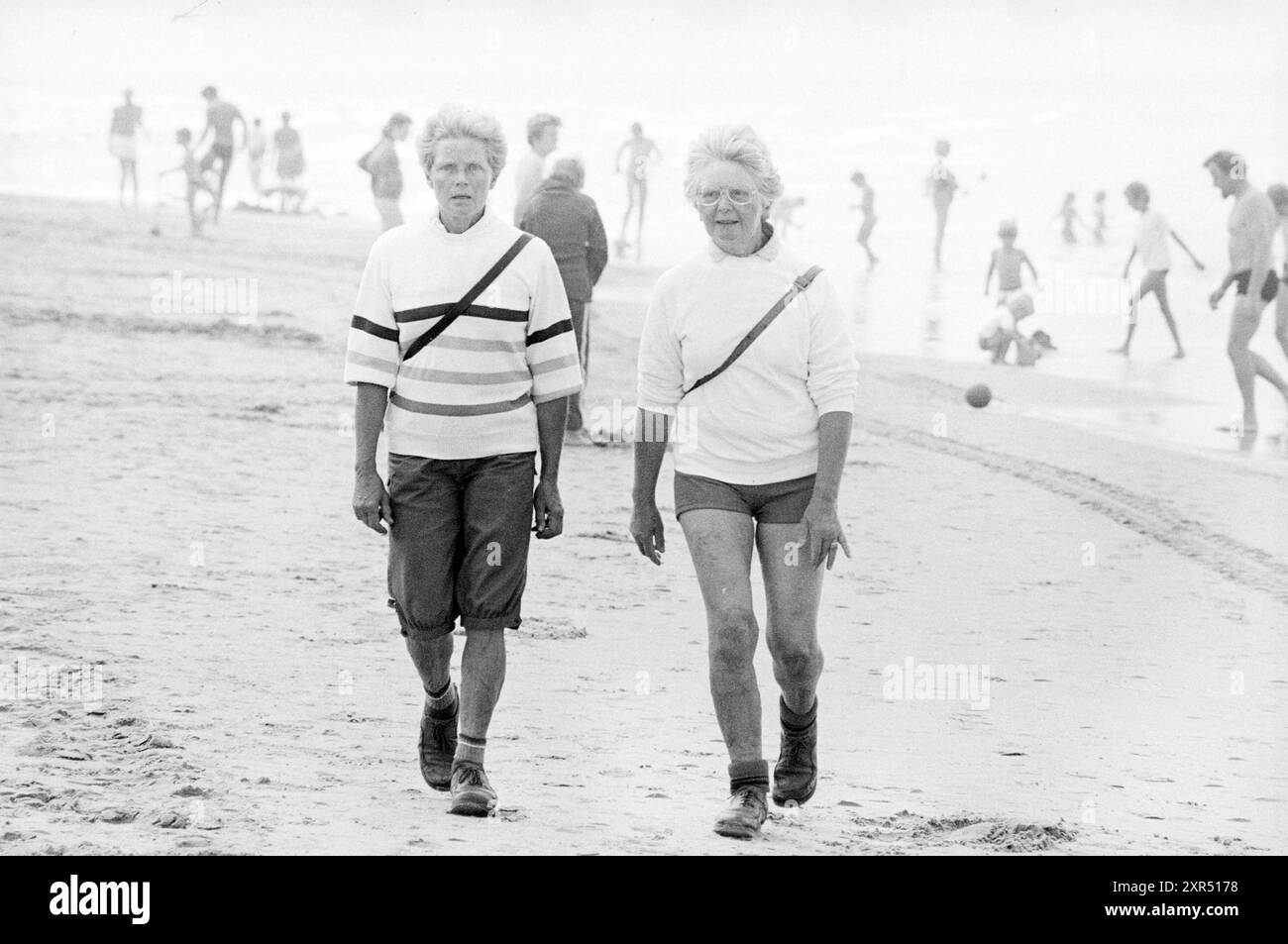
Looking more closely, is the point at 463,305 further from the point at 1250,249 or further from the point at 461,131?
the point at 1250,249

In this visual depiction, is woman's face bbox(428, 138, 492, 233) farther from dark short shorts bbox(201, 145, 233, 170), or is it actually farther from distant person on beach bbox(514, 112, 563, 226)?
dark short shorts bbox(201, 145, 233, 170)

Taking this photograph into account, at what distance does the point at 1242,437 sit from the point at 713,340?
364 inches

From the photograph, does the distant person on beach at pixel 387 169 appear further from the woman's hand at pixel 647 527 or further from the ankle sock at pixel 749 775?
the ankle sock at pixel 749 775

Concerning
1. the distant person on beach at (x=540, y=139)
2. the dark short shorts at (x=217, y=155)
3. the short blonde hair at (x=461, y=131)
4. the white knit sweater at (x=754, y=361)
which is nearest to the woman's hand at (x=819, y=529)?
the white knit sweater at (x=754, y=361)

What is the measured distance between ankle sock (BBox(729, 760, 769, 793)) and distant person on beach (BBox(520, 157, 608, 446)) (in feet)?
18.8

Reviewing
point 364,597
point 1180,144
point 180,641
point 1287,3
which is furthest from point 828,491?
point 1287,3

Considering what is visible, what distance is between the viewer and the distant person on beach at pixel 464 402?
4535 millimetres

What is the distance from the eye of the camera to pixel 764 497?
461cm

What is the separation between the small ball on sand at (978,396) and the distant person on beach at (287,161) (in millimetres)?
20845

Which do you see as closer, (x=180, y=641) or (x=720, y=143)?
(x=720, y=143)

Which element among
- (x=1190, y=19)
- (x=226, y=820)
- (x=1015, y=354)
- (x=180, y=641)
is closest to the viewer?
(x=226, y=820)

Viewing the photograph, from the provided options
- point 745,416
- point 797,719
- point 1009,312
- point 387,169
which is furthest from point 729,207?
point 1009,312

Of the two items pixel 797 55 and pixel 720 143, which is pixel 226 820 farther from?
pixel 797 55

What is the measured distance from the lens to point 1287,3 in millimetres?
79688
